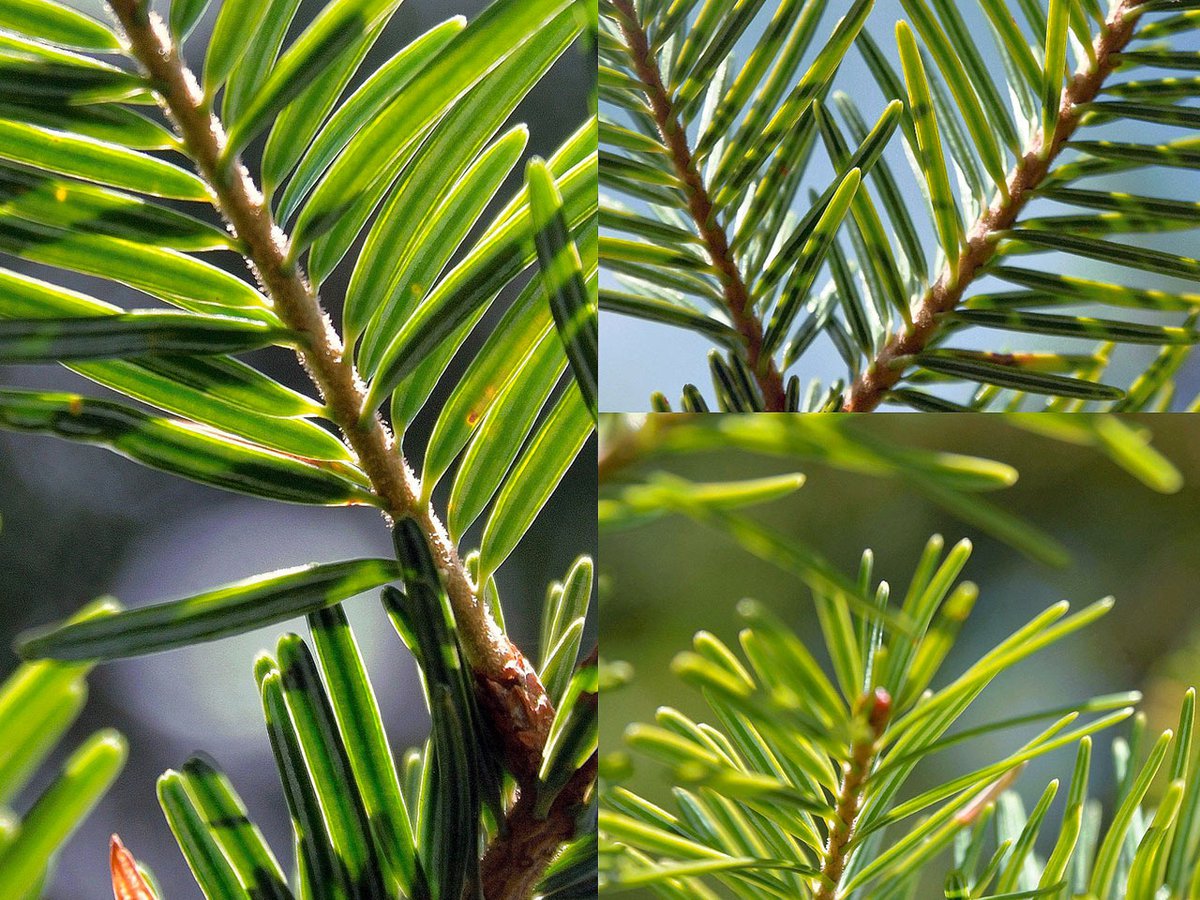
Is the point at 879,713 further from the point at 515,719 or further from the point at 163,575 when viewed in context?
the point at 163,575

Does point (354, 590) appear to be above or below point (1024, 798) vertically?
above

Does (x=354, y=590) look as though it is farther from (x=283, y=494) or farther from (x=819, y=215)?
(x=819, y=215)

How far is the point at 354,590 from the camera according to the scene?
0.21 m

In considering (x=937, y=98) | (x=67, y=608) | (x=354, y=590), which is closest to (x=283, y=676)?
(x=354, y=590)

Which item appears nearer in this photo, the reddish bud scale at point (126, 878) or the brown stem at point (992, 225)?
the reddish bud scale at point (126, 878)

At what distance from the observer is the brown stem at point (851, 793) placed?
237 millimetres

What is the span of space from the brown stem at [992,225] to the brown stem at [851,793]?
12 cm

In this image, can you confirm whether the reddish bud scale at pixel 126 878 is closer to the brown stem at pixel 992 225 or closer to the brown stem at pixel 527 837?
the brown stem at pixel 527 837

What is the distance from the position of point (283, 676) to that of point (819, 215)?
0.72 ft

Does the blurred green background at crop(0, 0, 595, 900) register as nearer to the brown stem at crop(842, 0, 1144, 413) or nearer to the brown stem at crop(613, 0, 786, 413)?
the brown stem at crop(613, 0, 786, 413)

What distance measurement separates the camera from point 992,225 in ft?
1.01

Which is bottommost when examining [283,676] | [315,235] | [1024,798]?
[1024,798]

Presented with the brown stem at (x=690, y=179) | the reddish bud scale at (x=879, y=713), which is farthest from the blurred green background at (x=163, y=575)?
the reddish bud scale at (x=879, y=713)

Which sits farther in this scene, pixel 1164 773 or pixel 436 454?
pixel 1164 773
